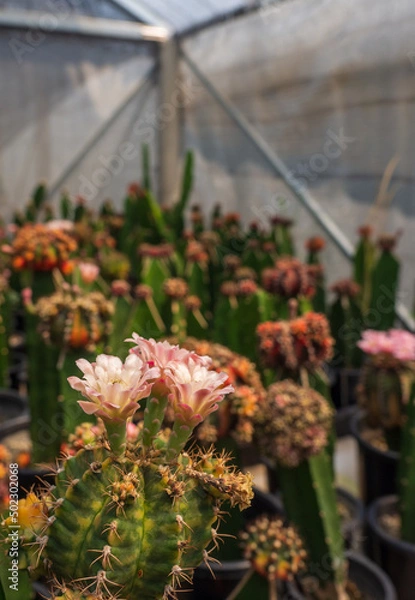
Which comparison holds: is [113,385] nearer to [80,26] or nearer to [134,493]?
[134,493]

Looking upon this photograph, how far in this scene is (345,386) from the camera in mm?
2752

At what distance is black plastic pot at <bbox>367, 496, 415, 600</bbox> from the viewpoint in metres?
1.59

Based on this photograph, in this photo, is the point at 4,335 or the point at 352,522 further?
the point at 4,335

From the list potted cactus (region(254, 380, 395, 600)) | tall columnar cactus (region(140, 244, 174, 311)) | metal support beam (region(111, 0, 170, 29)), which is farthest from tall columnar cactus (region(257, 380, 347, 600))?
metal support beam (region(111, 0, 170, 29))

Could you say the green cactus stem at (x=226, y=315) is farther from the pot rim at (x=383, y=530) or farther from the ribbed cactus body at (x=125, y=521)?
the ribbed cactus body at (x=125, y=521)

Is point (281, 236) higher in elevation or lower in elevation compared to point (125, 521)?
lower

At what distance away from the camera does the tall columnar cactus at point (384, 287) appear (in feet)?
8.75

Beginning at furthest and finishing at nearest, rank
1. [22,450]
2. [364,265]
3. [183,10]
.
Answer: [183,10] → [364,265] → [22,450]

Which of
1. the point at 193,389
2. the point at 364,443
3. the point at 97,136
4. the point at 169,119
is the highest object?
the point at 169,119

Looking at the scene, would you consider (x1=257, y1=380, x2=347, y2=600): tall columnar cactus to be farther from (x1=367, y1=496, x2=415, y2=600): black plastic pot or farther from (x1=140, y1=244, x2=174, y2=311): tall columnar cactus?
(x1=140, y1=244, x2=174, y2=311): tall columnar cactus

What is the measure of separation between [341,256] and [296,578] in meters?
2.34

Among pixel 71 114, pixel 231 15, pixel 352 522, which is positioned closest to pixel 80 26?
pixel 71 114

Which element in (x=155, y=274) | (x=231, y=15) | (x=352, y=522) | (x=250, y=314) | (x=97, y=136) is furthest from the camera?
(x=97, y=136)

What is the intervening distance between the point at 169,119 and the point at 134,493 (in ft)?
17.0
